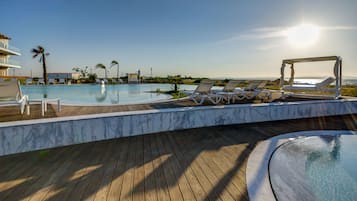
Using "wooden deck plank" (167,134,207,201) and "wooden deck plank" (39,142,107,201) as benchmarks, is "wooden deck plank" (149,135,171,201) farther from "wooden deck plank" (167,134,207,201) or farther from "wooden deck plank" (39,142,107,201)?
"wooden deck plank" (39,142,107,201)

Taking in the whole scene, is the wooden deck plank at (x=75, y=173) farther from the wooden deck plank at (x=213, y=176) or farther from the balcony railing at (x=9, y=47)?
the balcony railing at (x=9, y=47)

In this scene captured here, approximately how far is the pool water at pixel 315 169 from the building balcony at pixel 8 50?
24.0 meters

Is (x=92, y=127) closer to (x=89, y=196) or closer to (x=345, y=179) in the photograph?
(x=89, y=196)

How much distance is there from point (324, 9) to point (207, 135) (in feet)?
27.6

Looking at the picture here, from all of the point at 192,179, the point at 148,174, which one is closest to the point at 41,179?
the point at 148,174

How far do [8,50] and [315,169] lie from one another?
82.3 ft

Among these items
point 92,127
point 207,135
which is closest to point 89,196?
point 92,127

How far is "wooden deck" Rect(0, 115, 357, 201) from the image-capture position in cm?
153

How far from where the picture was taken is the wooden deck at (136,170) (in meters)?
1.53

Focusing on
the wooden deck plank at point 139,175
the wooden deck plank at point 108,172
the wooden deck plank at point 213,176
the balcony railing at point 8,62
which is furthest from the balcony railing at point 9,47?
the wooden deck plank at point 213,176

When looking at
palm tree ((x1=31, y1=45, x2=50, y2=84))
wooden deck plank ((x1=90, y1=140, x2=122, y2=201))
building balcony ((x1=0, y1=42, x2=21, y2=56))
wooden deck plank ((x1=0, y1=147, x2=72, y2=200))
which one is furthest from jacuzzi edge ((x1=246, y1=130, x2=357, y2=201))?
palm tree ((x1=31, y1=45, x2=50, y2=84))

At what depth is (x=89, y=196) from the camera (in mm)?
1486

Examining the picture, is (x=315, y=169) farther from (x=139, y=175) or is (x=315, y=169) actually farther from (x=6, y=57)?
(x=6, y=57)

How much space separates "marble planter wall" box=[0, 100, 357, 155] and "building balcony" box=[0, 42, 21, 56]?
69.7 feet
